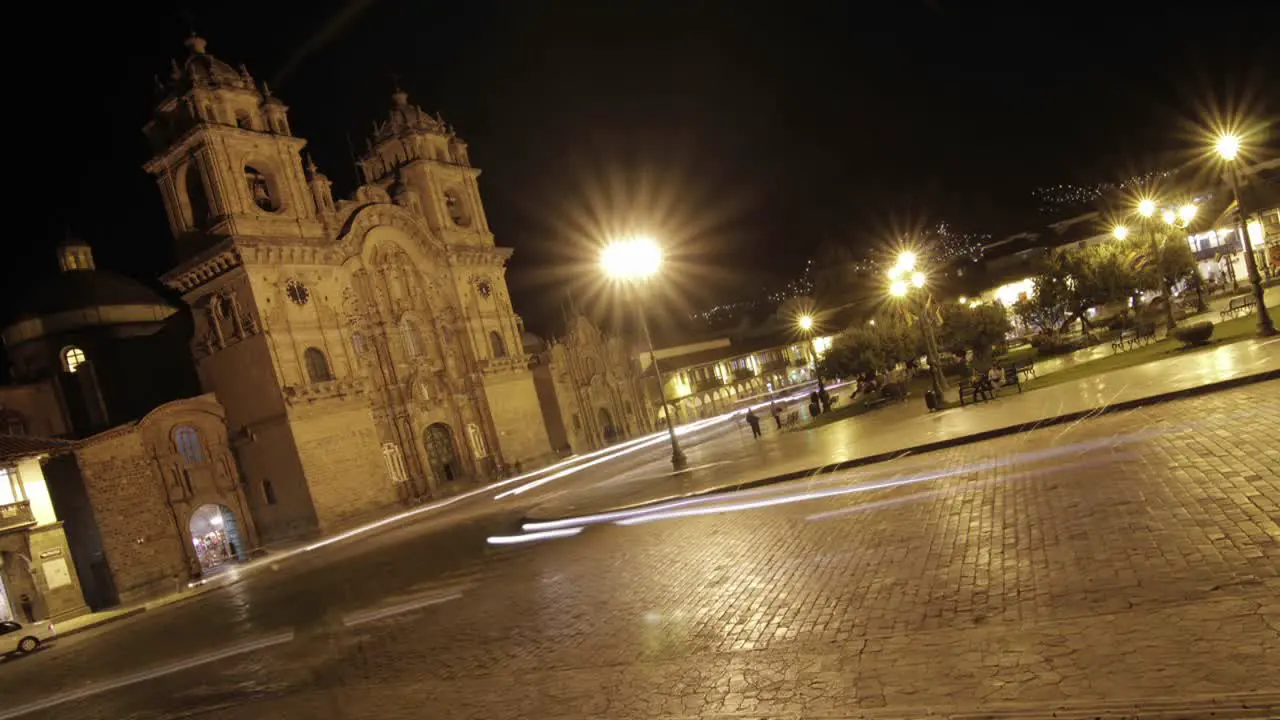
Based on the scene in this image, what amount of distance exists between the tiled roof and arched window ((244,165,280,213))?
1403cm

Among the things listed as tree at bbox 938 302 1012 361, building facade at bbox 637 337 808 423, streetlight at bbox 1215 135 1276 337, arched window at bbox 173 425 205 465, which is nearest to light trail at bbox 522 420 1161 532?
streetlight at bbox 1215 135 1276 337

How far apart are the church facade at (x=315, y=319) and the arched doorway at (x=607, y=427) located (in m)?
10.2

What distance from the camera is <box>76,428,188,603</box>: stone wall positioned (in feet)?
94.4

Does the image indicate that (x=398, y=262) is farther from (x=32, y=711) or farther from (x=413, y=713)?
(x=413, y=713)

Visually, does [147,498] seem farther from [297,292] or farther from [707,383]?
[707,383]

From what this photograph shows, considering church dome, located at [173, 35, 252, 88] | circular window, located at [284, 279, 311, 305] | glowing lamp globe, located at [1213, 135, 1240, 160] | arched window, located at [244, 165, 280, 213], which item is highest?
church dome, located at [173, 35, 252, 88]

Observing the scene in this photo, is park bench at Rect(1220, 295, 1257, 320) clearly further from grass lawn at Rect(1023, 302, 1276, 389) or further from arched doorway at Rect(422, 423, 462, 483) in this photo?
arched doorway at Rect(422, 423, 462, 483)

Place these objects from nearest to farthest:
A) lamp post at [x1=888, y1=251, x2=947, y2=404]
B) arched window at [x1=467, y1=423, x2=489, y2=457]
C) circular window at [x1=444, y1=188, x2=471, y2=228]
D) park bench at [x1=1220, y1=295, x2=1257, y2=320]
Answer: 1. lamp post at [x1=888, y1=251, x2=947, y2=404]
2. park bench at [x1=1220, y1=295, x2=1257, y2=320]
3. arched window at [x1=467, y1=423, x2=489, y2=457]
4. circular window at [x1=444, y1=188, x2=471, y2=228]

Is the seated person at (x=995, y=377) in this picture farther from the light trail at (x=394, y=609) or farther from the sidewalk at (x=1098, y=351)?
the light trail at (x=394, y=609)

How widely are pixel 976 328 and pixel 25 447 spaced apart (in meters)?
37.1

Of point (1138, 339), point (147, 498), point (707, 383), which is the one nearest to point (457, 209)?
point (147, 498)

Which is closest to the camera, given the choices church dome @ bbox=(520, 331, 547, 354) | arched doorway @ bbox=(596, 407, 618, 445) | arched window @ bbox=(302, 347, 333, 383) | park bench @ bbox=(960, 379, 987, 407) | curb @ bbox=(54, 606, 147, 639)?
park bench @ bbox=(960, 379, 987, 407)

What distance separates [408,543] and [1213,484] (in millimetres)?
19734

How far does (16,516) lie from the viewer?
26.3 meters
